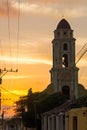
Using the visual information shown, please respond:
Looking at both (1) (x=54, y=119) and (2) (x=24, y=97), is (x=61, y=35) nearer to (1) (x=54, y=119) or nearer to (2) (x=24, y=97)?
(2) (x=24, y=97)

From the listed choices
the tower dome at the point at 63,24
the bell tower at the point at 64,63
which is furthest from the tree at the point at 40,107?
the tower dome at the point at 63,24

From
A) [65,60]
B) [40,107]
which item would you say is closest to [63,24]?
[65,60]

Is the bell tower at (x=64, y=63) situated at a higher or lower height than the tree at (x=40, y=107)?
higher

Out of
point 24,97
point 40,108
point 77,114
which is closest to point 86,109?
point 77,114

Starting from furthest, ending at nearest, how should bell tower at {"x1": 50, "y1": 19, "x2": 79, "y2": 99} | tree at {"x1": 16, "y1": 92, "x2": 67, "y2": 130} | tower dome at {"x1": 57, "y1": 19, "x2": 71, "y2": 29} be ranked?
tower dome at {"x1": 57, "y1": 19, "x2": 71, "y2": 29}
bell tower at {"x1": 50, "y1": 19, "x2": 79, "y2": 99}
tree at {"x1": 16, "y1": 92, "x2": 67, "y2": 130}

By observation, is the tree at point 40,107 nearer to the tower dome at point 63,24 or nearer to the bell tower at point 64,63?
the bell tower at point 64,63

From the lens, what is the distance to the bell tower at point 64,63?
468 feet

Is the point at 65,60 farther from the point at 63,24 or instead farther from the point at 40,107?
the point at 40,107

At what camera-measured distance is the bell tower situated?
142625 mm

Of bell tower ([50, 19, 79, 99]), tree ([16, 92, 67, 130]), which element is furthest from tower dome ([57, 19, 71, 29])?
tree ([16, 92, 67, 130])

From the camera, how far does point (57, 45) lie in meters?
145

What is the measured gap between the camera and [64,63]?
14512cm

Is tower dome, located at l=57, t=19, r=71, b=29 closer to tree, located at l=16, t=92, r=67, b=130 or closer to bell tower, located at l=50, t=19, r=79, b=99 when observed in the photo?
bell tower, located at l=50, t=19, r=79, b=99

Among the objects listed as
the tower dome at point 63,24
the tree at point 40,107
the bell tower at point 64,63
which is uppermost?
the tower dome at point 63,24
